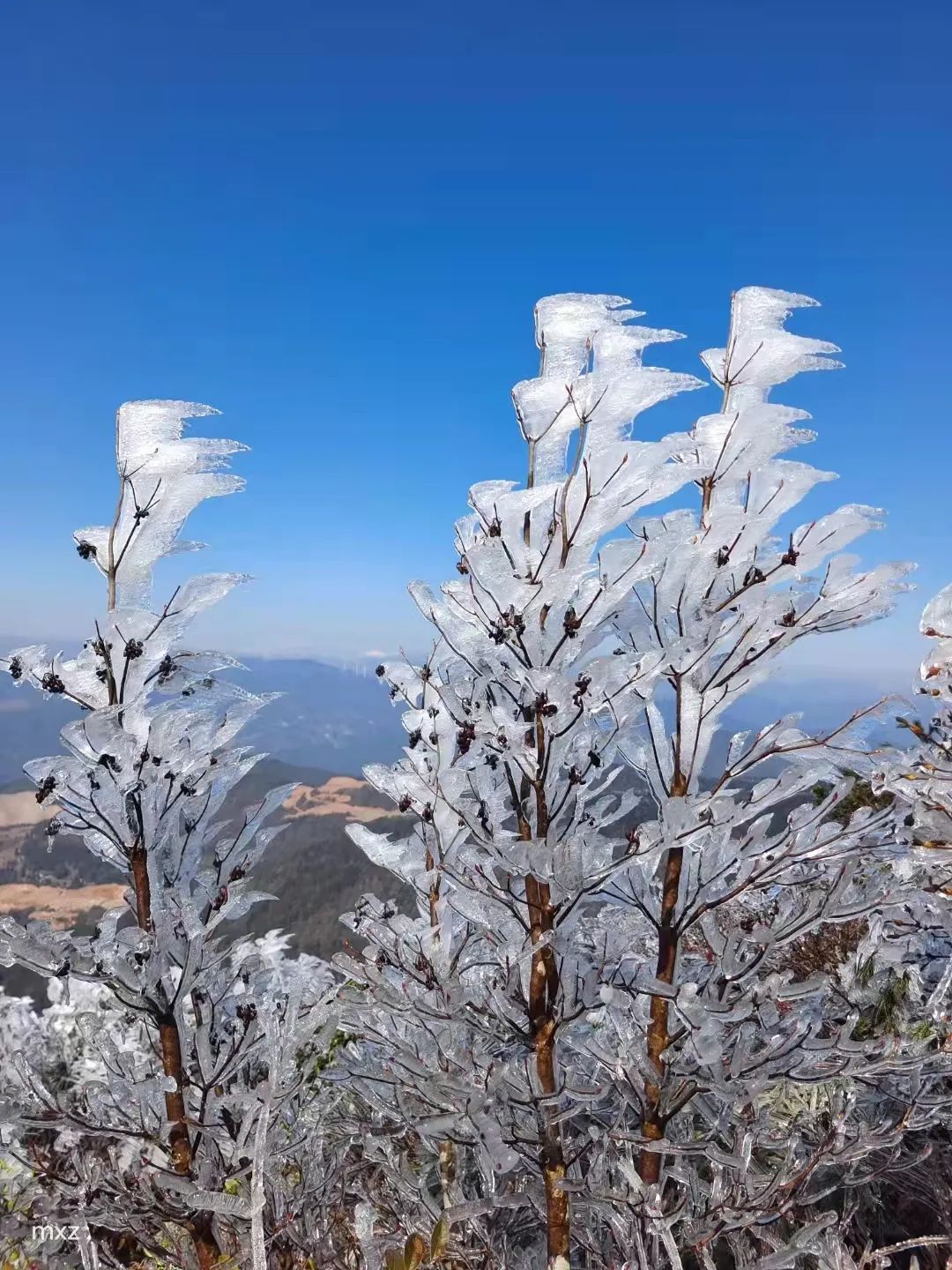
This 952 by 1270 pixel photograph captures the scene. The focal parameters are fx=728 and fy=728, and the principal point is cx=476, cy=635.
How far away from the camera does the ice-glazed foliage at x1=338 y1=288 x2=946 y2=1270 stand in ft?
7.50

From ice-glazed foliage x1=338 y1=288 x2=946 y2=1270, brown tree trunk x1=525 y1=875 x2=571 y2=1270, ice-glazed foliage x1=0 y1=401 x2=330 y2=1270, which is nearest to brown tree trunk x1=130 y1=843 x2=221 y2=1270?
ice-glazed foliage x1=0 y1=401 x2=330 y2=1270

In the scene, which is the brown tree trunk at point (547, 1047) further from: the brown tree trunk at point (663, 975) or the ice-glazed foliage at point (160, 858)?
the ice-glazed foliage at point (160, 858)

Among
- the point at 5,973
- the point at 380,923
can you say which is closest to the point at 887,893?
the point at 380,923

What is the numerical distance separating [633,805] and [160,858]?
1.82 m

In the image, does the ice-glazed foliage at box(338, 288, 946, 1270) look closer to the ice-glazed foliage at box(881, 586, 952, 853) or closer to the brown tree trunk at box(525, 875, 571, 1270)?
the brown tree trunk at box(525, 875, 571, 1270)

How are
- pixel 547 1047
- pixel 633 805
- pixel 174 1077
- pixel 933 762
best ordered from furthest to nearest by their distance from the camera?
pixel 933 762 < pixel 633 805 < pixel 174 1077 < pixel 547 1047

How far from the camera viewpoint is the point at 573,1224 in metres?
2.94

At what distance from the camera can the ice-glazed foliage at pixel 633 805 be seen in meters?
2.29

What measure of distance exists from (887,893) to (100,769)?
2751 millimetres

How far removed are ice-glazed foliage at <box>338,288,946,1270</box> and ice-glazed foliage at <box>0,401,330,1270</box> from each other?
61 cm

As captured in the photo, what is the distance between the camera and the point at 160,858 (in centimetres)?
279

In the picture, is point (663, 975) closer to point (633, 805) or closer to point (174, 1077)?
point (633, 805)

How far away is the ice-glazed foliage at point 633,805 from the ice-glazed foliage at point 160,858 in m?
0.61

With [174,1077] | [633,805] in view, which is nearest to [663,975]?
[633,805]
